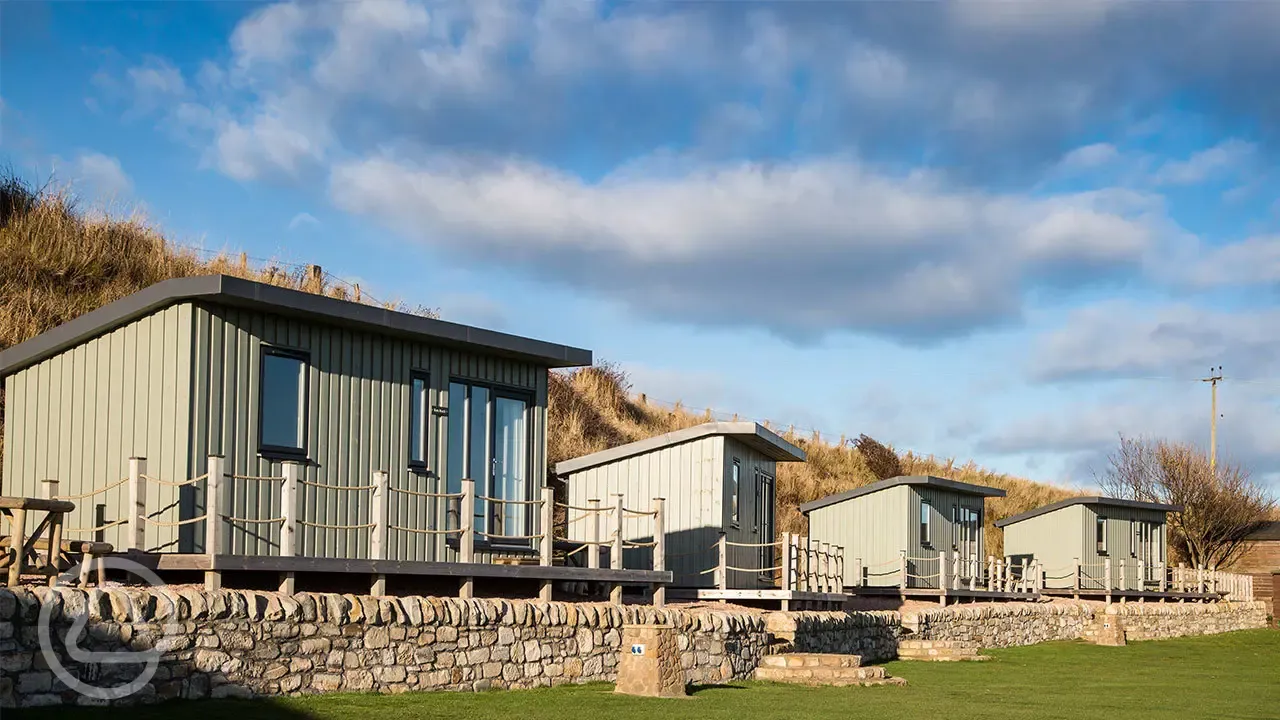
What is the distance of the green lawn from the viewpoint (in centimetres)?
1259

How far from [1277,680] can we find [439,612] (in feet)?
55.3

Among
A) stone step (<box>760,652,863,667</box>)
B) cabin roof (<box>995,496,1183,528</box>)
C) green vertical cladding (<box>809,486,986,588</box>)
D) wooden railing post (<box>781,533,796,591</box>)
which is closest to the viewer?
stone step (<box>760,652,863,667</box>)

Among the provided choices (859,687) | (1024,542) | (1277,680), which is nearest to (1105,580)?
(1024,542)

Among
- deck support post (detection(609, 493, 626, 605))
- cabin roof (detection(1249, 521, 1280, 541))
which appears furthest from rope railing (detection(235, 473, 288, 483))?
cabin roof (detection(1249, 521, 1280, 541))

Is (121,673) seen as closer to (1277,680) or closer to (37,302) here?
(37,302)

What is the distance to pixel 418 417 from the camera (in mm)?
18156

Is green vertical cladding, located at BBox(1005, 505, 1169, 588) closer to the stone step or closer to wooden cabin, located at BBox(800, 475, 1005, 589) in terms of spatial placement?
wooden cabin, located at BBox(800, 475, 1005, 589)

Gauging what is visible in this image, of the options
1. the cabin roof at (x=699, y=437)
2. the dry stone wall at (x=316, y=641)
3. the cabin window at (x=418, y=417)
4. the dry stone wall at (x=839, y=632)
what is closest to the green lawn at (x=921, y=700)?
the dry stone wall at (x=316, y=641)

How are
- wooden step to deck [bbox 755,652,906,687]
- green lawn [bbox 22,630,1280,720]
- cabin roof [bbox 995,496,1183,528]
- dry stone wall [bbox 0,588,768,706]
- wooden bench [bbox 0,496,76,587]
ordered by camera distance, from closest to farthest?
dry stone wall [bbox 0,588,768,706] → wooden bench [bbox 0,496,76,587] → green lawn [bbox 22,630,1280,720] → wooden step to deck [bbox 755,652,906,687] → cabin roof [bbox 995,496,1183,528]

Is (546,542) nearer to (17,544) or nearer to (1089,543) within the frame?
(17,544)

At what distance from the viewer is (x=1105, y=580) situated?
1692 inches

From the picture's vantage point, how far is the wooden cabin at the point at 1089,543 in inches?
1698

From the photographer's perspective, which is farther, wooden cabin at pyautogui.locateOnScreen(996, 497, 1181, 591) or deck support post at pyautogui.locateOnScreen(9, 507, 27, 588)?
wooden cabin at pyautogui.locateOnScreen(996, 497, 1181, 591)

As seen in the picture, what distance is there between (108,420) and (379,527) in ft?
12.1
